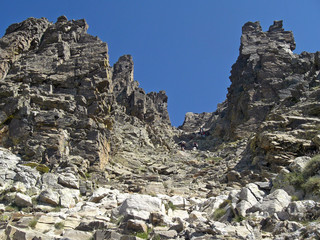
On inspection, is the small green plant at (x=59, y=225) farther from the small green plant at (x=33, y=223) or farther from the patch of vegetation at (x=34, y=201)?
the patch of vegetation at (x=34, y=201)

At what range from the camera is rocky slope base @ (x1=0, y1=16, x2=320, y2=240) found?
349 inches

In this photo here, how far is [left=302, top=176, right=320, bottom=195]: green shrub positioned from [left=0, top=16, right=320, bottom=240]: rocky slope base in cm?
4

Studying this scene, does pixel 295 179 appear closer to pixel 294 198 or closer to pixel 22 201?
pixel 294 198

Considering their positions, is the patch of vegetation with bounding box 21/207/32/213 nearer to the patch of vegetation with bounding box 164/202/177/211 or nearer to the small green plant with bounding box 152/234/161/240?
the patch of vegetation with bounding box 164/202/177/211

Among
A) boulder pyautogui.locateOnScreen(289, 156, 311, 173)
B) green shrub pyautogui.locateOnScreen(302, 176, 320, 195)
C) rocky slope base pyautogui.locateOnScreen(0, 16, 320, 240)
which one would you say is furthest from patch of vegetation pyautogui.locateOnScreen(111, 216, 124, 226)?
boulder pyautogui.locateOnScreen(289, 156, 311, 173)

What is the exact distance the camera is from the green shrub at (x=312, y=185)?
9820 millimetres

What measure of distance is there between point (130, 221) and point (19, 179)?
8595 millimetres

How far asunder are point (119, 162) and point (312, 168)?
1630cm

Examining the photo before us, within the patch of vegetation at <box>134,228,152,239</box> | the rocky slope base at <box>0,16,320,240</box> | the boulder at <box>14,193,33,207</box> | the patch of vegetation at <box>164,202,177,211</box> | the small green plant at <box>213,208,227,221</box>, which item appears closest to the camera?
the patch of vegetation at <box>134,228,152,239</box>

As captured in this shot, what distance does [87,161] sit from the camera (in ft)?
65.4

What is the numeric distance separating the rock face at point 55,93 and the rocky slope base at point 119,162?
8cm

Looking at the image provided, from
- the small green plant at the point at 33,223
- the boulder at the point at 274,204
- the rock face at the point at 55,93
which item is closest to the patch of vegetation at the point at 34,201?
the small green plant at the point at 33,223

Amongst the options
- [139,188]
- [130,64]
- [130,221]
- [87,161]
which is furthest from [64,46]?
[130,64]

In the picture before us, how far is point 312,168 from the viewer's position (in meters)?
11.0
